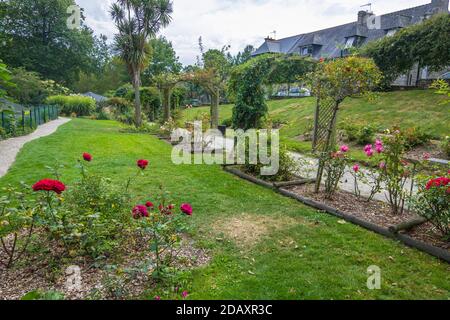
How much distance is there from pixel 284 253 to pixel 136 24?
1464 centimetres

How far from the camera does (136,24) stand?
14.6m

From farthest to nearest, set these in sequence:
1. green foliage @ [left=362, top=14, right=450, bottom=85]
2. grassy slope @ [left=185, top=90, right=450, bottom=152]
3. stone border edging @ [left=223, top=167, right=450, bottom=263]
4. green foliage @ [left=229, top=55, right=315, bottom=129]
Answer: green foliage @ [left=362, top=14, right=450, bottom=85] → grassy slope @ [left=185, top=90, right=450, bottom=152] → green foliage @ [left=229, top=55, right=315, bottom=129] → stone border edging @ [left=223, top=167, right=450, bottom=263]

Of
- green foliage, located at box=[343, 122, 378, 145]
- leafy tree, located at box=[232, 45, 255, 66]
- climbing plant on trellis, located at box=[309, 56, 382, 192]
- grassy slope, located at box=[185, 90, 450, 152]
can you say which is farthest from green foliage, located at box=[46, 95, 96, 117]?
climbing plant on trellis, located at box=[309, 56, 382, 192]

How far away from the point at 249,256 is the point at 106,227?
57.1 inches

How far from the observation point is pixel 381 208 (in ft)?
14.4

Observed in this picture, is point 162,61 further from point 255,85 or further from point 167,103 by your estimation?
point 255,85

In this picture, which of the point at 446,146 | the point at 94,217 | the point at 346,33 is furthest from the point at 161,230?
the point at 346,33

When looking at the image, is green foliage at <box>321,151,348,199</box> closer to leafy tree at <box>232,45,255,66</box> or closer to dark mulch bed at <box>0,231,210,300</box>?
dark mulch bed at <box>0,231,210,300</box>

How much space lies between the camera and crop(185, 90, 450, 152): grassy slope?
9633 mm

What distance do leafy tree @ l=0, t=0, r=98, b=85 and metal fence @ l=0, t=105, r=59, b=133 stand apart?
18.6 meters

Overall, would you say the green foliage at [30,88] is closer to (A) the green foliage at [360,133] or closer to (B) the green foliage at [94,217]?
(A) the green foliage at [360,133]

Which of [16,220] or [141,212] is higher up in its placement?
[141,212]
